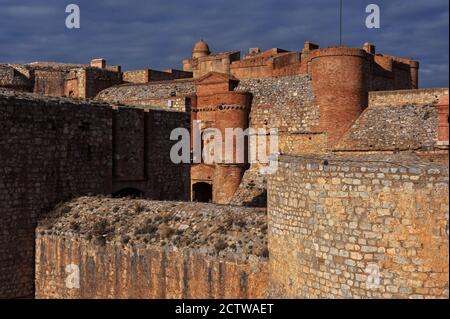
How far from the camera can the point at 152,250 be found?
34.8 feet

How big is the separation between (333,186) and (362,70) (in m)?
19.8

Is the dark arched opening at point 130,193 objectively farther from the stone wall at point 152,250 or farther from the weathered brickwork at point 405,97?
the weathered brickwork at point 405,97

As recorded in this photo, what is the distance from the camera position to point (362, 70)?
2591 centimetres

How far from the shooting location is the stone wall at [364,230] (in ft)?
21.3

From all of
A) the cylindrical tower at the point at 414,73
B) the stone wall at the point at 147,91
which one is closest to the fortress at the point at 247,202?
the stone wall at the point at 147,91

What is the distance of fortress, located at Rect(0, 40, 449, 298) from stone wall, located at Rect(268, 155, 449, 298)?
2cm

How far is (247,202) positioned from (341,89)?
272 inches

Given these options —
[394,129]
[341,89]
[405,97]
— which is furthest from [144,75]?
[394,129]

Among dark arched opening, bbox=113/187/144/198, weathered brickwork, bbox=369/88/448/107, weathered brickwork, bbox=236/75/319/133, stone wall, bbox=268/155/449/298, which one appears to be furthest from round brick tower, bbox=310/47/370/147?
stone wall, bbox=268/155/449/298

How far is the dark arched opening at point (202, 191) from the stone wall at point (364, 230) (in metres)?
21.8

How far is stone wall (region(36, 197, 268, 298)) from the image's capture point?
9.65 metres

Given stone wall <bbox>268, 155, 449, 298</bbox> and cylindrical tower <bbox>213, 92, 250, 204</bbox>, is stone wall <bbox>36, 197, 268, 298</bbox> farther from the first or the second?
cylindrical tower <bbox>213, 92, 250, 204</bbox>
